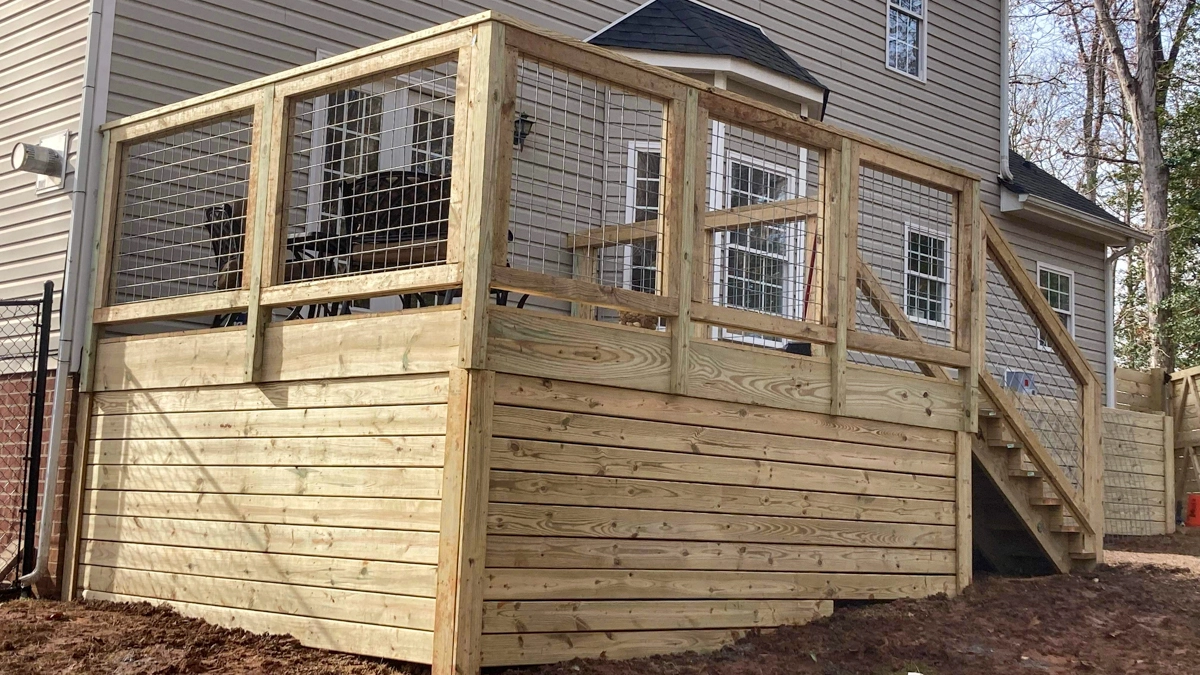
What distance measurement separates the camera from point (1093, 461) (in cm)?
870

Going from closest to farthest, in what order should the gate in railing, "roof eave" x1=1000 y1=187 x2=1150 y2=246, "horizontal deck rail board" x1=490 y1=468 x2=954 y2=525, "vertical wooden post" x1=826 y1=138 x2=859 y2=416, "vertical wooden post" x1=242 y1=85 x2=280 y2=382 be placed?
1. "horizontal deck rail board" x1=490 y1=468 x2=954 y2=525
2. "vertical wooden post" x1=242 y1=85 x2=280 y2=382
3. "vertical wooden post" x1=826 y1=138 x2=859 y2=416
4. the gate in railing
5. "roof eave" x1=1000 y1=187 x2=1150 y2=246

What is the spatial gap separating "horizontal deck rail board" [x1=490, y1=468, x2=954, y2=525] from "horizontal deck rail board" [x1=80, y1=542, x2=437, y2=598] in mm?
542

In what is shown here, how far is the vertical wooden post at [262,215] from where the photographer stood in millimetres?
6062

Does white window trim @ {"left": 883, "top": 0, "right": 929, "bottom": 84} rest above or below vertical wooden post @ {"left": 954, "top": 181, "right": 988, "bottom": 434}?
above

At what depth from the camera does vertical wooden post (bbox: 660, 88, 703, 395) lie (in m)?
5.95

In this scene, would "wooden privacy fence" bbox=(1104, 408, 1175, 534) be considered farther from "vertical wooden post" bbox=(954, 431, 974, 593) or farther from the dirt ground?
"vertical wooden post" bbox=(954, 431, 974, 593)

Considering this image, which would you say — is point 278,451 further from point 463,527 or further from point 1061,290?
point 1061,290

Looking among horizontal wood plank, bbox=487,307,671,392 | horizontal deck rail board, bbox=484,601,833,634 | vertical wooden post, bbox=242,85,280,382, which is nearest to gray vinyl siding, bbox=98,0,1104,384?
vertical wooden post, bbox=242,85,280,382

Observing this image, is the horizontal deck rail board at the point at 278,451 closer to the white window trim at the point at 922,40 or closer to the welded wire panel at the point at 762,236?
the welded wire panel at the point at 762,236

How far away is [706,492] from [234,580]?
243 cm

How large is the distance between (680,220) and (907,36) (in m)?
8.65

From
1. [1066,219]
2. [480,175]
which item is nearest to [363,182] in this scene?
[480,175]

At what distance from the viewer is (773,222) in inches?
306

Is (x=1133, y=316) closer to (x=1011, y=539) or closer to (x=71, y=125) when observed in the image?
(x=1011, y=539)
